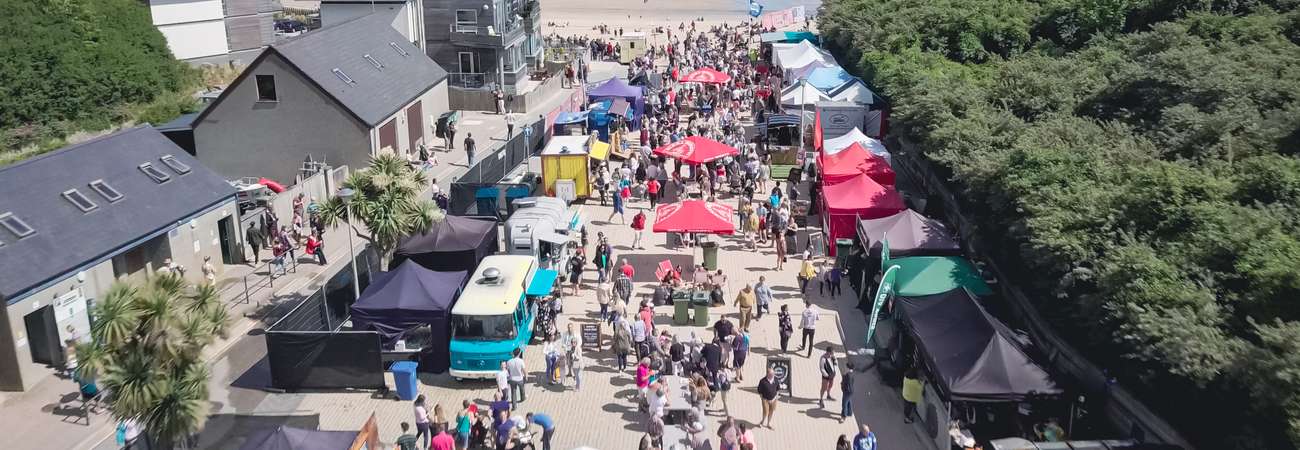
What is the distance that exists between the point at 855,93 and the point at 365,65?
58.0 ft

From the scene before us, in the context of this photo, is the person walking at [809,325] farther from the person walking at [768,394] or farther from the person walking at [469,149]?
the person walking at [469,149]

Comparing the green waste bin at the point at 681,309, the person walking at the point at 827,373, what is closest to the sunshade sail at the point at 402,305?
the green waste bin at the point at 681,309

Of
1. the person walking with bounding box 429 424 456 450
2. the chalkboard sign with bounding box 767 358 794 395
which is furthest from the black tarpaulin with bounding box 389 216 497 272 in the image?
the chalkboard sign with bounding box 767 358 794 395

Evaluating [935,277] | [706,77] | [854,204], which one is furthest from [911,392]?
[706,77]

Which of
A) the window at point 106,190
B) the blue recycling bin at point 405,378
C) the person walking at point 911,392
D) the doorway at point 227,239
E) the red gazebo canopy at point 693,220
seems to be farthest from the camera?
the doorway at point 227,239

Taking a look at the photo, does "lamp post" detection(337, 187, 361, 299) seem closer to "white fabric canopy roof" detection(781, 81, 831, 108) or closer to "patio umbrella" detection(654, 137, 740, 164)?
"patio umbrella" detection(654, 137, 740, 164)

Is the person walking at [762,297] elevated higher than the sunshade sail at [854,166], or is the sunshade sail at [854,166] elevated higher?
the sunshade sail at [854,166]

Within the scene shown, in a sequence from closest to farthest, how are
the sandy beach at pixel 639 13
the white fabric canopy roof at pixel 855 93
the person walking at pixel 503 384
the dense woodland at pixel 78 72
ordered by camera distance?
the person walking at pixel 503 384 → the white fabric canopy roof at pixel 855 93 → the dense woodland at pixel 78 72 → the sandy beach at pixel 639 13

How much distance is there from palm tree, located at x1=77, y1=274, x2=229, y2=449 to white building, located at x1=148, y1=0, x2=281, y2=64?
4560 centimetres

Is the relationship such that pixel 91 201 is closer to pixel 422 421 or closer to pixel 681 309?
pixel 422 421

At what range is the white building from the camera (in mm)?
55438

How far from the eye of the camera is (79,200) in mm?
21812

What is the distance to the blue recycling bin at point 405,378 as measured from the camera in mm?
18766

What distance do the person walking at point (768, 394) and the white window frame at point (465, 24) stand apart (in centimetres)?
3399
